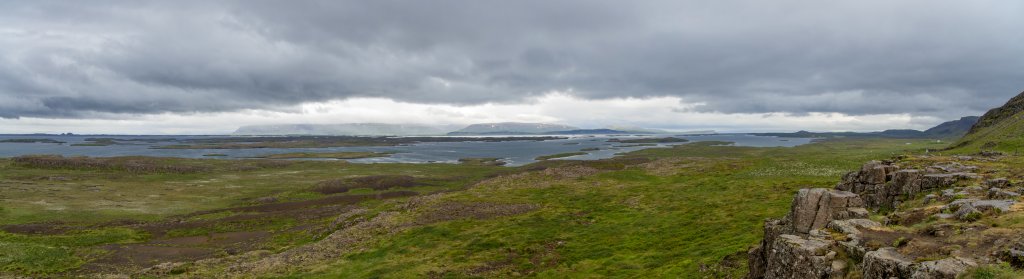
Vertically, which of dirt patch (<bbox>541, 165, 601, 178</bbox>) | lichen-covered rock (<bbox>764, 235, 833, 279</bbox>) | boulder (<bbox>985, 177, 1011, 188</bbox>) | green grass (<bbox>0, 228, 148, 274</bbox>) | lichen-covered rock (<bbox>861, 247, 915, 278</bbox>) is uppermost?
boulder (<bbox>985, 177, 1011, 188</bbox>)

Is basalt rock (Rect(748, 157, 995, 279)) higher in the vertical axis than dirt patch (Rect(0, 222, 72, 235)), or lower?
higher

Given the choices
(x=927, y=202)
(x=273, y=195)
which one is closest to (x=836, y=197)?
(x=927, y=202)

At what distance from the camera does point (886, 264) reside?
13875mm

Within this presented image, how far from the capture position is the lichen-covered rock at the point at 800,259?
16.2 m

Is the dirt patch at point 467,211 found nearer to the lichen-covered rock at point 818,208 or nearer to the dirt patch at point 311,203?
the dirt patch at point 311,203

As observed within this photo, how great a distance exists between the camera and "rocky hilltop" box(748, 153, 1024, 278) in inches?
548

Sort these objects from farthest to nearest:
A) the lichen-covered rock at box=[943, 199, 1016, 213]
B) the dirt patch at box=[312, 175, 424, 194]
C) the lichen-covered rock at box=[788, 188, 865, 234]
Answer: the dirt patch at box=[312, 175, 424, 194] → the lichen-covered rock at box=[788, 188, 865, 234] → the lichen-covered rock at box=[943, 199, 1016, 213]

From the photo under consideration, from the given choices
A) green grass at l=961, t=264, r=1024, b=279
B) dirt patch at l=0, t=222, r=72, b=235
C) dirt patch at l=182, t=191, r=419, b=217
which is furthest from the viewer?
dirt patch at l=182, t=191, r=419, b=217

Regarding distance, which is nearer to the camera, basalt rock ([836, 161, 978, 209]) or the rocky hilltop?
the rocky hilltop

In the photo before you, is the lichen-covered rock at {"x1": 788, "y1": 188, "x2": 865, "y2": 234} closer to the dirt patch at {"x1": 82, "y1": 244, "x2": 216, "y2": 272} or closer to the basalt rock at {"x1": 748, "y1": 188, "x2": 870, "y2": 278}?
the basalt rock at {"x1": 748, "y1": 188, "x2": 870, "y2": 278}

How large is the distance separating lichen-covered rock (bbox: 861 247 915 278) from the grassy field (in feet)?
45.4

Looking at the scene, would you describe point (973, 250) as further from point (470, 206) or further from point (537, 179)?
point (537, 179)

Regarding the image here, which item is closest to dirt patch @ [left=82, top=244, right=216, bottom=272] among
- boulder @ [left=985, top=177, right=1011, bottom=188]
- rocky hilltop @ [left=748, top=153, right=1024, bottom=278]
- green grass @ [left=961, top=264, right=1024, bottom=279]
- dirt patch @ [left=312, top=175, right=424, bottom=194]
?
dirt patch @ [left=312, top=175, right=424, bottom=194]

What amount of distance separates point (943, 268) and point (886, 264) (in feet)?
4.29
